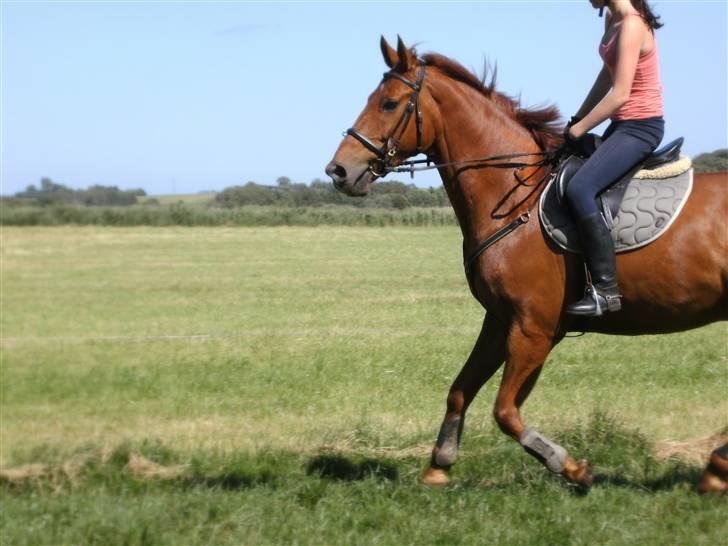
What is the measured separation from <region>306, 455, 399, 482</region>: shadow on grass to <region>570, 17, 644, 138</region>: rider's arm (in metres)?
2.93

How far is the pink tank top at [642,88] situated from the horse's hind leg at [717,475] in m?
2.29

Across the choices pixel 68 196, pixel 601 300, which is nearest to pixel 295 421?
pixel 601 300

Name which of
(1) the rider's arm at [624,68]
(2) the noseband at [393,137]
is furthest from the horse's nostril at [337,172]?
(1) the rider's arm at [624,68]

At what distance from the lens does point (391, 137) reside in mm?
6844

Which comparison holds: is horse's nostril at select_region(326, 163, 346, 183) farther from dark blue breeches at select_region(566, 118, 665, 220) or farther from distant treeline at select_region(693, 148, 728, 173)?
distant treeline at select_region(693, 148, 728, 173)

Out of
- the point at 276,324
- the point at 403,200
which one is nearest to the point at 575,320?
the point at 403,200

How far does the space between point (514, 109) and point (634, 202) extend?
122 centimetres

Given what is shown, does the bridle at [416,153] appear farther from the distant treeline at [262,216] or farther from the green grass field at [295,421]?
the distant treeline at [262,216]

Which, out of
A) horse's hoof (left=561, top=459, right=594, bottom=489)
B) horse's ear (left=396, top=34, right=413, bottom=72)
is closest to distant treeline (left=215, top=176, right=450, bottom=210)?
horse's ear (left=396, top=34, right=413, bottom=72)

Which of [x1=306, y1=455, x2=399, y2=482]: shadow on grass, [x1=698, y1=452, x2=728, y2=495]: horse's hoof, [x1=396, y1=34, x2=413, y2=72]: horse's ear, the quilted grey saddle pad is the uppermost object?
[x1=396, y1=34, x2=413, y2=72]: horse's ear

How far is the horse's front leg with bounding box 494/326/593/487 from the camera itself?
21.6ft

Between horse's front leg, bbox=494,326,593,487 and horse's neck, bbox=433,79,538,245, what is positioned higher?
horse's neck, bbox=433,79,538,245

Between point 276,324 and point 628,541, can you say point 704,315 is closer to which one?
point 628,541

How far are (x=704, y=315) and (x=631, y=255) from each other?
67 centimetres
